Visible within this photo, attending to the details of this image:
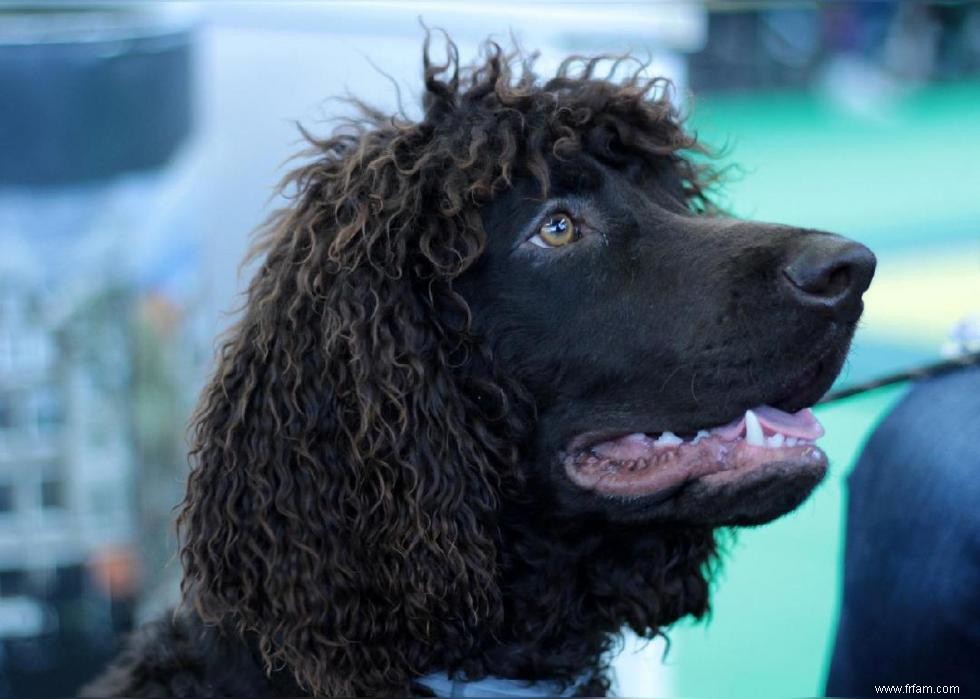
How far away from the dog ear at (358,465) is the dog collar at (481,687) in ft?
0.21

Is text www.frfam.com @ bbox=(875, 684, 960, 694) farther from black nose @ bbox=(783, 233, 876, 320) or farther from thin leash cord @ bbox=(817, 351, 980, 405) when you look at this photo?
black nose @ bbox=(783, 233, 876, 320)

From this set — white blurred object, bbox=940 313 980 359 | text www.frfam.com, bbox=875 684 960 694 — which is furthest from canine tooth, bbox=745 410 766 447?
white blurred object, bbox=940 313 980 359

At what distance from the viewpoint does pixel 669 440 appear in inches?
79.3

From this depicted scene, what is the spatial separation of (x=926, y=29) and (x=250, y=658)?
591 inches

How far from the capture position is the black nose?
1.83m

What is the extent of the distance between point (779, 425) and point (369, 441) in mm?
744

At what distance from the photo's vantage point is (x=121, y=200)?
4.08m

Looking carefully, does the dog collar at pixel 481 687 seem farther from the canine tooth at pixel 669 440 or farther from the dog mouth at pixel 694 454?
the canine tooth at pixel 669 440

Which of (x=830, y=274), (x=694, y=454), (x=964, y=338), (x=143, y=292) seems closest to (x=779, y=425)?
(x=694, y=454)

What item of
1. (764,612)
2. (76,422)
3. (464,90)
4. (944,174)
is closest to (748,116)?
(944,174)

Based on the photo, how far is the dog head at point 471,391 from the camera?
1.93 m

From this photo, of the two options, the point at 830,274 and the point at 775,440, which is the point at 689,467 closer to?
the point at 775,440

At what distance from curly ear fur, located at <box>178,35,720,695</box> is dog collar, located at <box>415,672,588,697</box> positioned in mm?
67

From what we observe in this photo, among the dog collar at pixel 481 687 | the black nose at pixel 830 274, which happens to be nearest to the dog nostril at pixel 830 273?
the black nose at pixel 830 274
